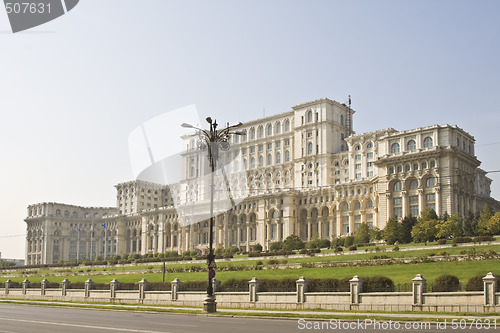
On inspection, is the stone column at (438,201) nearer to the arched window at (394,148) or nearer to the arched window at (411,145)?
the arched window at (411,145)

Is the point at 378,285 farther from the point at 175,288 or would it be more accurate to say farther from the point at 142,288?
the point at 142,288

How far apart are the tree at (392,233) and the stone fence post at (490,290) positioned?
57255 mm

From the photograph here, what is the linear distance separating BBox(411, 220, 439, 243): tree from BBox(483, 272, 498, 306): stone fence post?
53650mm

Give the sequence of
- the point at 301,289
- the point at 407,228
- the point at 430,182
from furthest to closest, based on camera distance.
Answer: the point at 430,182 < the point at 407,228 < the point at 301,289

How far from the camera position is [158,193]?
198 metres

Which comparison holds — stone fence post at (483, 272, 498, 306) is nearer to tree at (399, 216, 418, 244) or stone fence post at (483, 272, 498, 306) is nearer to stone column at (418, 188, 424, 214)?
tree at (399, 216, 418, 244)

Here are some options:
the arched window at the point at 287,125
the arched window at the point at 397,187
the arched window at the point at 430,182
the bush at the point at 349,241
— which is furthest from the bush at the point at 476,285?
the arched window at the point at 287,125

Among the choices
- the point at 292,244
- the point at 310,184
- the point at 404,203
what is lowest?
the point at 292,244

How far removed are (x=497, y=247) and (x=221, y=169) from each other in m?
97.5

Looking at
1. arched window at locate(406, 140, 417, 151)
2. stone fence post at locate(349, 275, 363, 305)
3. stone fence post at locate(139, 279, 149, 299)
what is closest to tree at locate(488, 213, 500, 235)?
arched window at locate(406, 140, 417, 151)

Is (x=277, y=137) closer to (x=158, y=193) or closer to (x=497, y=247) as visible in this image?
(x=158, y=193)

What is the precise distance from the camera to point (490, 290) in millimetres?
30094

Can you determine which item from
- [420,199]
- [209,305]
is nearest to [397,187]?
[420,199]

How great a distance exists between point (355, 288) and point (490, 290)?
26.2 ft
